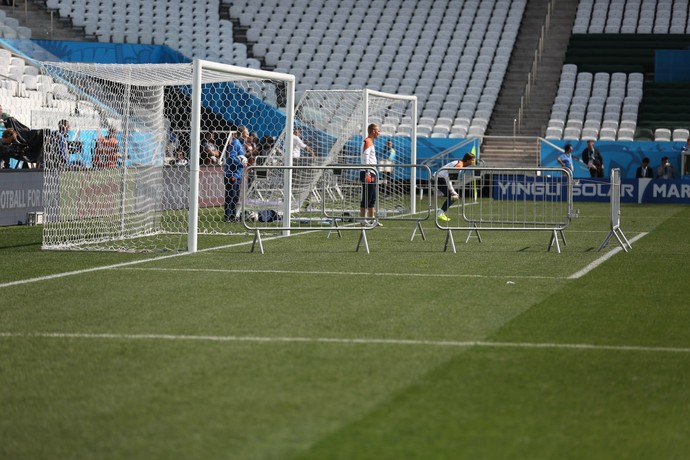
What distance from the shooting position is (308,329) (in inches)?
343

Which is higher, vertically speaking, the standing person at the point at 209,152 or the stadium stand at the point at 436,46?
the stadium stand at the point at 436,46

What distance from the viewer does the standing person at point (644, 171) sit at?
33.6 metres

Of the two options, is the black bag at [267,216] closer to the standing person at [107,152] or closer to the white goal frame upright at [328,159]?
the white goal frame upright at [328,159]

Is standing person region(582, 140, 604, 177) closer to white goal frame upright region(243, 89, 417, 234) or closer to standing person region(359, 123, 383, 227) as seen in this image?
white goal frame upright region(243, 89, 417, 234)

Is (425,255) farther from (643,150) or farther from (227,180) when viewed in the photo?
(643,150)

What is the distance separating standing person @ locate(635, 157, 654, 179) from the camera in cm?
3356

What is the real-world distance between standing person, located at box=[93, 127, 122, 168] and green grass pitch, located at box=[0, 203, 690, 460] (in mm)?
4811

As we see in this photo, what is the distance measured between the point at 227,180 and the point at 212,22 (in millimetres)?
22467

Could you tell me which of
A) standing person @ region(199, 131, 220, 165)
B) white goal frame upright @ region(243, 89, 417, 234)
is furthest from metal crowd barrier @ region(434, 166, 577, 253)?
standing person @ region(199, 131, 220, 165)

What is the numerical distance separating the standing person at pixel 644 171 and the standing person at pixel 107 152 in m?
19.3

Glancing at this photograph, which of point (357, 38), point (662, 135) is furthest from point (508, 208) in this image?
point (357, 38)

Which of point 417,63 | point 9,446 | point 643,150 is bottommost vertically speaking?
point 9,446

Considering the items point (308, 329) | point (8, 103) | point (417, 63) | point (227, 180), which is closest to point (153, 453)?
point (308, 329)

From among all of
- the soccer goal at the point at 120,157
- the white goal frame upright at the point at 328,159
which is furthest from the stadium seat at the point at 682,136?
the soccer goal at the point at 120,157
